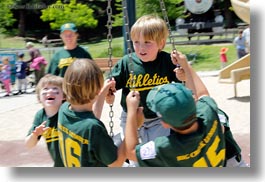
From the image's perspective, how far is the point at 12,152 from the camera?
493 centimetres

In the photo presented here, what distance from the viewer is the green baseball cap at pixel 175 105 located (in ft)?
6.17

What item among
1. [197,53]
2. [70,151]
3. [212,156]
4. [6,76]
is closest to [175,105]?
[212,156]

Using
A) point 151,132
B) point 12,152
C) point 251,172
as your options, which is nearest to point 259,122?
point 251,172

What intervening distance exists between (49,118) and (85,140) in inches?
19.6

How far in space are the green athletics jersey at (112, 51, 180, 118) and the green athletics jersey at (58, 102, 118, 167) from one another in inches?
25.5

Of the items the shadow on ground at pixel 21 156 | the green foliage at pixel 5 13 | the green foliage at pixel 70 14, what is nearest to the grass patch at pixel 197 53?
the green foliage at pixel 5 13

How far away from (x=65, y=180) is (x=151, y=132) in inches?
26.3

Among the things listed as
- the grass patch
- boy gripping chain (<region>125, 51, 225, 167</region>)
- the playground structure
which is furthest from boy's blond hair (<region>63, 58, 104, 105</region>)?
the grass patch

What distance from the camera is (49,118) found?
2492 millimetres

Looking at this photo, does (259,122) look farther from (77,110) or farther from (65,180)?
(77,110)

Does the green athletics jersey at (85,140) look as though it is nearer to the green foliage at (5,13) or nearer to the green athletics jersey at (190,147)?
the green athletics jersey at (190,147)

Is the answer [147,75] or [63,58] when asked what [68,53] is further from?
[147,75]

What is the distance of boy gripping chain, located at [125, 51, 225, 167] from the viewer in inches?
74.8

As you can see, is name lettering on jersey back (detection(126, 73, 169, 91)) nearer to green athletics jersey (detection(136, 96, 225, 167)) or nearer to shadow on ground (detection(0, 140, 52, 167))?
green athletics jersey (detection(136, 96, 225, 167))
